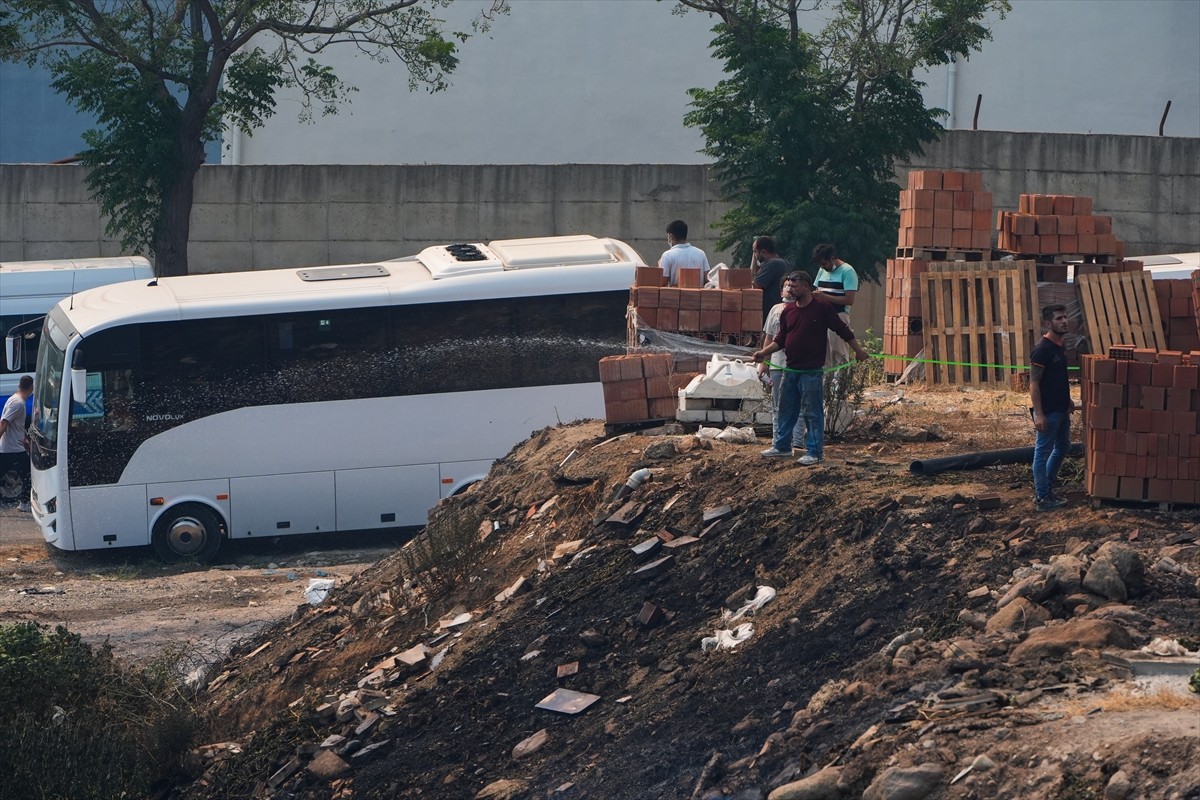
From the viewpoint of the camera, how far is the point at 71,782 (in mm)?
9086

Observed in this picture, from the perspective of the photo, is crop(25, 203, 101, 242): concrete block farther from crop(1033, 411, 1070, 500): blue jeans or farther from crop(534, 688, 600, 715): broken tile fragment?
crop(1033, 411, 1070, 500): blue jeans

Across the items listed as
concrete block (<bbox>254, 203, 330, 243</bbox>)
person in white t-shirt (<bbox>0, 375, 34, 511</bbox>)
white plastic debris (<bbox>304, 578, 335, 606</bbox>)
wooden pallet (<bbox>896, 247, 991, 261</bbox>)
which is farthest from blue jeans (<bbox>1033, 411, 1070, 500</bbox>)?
concrete block (<bbox>254, 203, 330, 243</bbox>)

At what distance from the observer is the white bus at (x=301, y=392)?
51.7 feet

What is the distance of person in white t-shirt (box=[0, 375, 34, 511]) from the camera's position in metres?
17.8

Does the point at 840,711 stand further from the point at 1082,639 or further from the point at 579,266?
the point at 579,266

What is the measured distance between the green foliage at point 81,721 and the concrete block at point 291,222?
14211mm

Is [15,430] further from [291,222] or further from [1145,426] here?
[1145,426]

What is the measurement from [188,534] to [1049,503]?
32.4ft

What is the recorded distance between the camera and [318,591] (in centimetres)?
1302

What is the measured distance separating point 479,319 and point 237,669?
6.05 meters

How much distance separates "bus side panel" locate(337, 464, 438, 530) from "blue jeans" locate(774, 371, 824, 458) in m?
6.39

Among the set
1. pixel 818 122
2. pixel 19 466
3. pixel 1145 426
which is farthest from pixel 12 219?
pixel 1145 426

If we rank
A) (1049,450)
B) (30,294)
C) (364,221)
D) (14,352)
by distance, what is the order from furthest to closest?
1. (364,221)
2. (30,294)
3. (14,352)
4. (1049,450)

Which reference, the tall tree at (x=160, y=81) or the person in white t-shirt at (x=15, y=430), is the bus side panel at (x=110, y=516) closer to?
the person in white t-shirt at (x=15, y=430)
